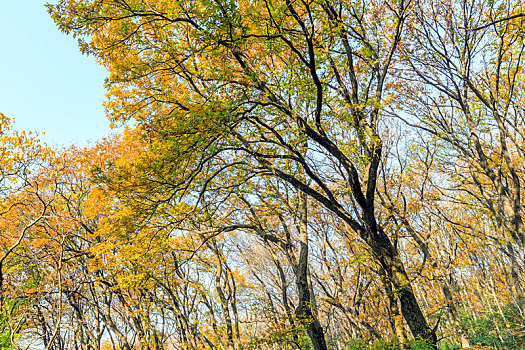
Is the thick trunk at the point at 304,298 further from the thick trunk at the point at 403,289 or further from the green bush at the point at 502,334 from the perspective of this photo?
the green bush at the point at 502,334

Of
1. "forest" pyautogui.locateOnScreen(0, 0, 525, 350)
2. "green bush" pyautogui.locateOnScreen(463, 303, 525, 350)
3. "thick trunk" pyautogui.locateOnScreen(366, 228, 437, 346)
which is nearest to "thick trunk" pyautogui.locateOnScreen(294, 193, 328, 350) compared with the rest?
"forest" pyautogui.locateOnScreen(0, 0, 525, 350)

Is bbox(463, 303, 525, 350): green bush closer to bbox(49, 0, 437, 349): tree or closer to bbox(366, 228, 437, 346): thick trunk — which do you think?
bbox(366, 228, 437, 346): thick trunk

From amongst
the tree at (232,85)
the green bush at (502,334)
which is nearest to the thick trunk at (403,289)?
the tree at (232,85)

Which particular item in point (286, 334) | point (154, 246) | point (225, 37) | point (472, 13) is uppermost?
point (472, 13)

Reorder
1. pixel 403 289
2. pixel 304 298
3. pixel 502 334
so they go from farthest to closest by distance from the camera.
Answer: pixel 502 334
pixel 304 298
pixel 403 289

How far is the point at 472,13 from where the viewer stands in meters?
7.21

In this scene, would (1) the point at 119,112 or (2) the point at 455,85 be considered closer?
(1) the point at 119,112

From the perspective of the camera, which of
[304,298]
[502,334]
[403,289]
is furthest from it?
[502,334]

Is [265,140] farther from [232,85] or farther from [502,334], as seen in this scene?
[502,334]

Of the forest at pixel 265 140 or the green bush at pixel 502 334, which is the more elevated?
the forest at pixel 265 140

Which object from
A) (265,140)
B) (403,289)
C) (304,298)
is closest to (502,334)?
(304,298)

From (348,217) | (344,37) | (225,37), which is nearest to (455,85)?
(344,37)

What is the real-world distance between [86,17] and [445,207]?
1564cm

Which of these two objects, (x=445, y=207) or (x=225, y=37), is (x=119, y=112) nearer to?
(x=225, y=37)
